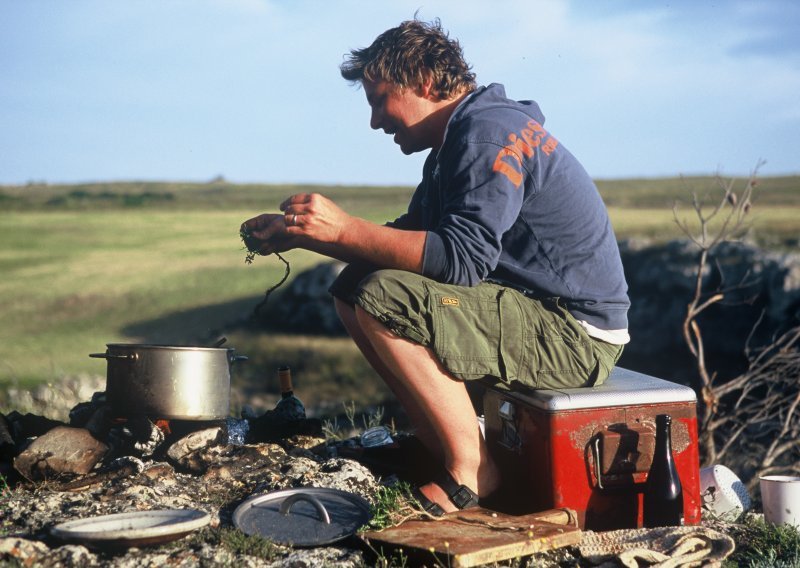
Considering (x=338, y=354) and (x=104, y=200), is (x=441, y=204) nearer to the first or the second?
(x=338, y=354)

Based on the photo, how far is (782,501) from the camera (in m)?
4.61

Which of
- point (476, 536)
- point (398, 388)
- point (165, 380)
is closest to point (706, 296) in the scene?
point (398, 388)

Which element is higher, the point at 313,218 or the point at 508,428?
the point at 313,218

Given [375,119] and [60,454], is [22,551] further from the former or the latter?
[375,119]

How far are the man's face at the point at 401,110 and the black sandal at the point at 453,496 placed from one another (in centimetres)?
165

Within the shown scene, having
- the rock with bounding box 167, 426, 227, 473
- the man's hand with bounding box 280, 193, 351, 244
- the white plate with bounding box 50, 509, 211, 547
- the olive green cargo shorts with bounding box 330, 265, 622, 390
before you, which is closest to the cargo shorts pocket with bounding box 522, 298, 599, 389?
the olive green cargo shorts with bounding box 330, 265, 622, 390

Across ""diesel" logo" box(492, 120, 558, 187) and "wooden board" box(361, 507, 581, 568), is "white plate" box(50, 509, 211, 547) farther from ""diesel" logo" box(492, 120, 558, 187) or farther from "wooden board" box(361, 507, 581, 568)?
""diesel" logo" box(492, 120, 558, 187)

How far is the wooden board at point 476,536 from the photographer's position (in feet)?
11.5

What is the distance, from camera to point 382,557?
3.59m

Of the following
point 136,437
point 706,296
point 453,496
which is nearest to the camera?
point 453,496

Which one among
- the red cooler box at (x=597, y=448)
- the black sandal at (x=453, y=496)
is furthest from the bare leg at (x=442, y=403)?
the red cooler box at (x=597, y=448)

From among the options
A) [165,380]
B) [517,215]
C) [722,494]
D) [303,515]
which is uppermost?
[517,215]

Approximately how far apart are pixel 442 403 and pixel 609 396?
32.0 inches

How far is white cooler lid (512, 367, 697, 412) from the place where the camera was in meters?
4.05
